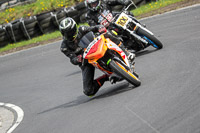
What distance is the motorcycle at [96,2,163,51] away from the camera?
33.2 ft

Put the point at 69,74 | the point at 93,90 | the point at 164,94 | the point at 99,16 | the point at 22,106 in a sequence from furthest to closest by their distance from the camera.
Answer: the point at 69,74 → the point at 99,16 → the point at 22,106 → the point at 93,90 → the point at 164,94

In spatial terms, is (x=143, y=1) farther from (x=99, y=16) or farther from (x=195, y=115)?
(x=195, y=115)

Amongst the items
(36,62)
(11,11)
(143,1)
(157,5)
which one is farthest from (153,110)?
(11,11)

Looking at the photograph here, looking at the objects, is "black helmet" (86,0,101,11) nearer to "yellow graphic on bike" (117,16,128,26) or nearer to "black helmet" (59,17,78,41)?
"yellow graphic on bike" (117,16,128,26)

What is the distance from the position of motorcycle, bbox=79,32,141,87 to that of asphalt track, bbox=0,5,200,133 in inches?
15.8

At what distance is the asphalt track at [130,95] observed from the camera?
5.47 m

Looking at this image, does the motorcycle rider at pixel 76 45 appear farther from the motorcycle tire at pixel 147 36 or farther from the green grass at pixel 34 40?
the green grass at pixel 34 40

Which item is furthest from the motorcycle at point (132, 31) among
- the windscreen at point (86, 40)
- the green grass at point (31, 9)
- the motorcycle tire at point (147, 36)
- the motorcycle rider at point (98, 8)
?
the green grass at point (31, 9)

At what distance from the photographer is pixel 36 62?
15648mm

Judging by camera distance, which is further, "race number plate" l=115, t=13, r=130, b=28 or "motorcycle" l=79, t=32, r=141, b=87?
"race number plate" l=115, t=13, r=130, b=28

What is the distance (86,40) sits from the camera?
7715mm

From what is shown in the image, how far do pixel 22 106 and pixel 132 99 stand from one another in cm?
377

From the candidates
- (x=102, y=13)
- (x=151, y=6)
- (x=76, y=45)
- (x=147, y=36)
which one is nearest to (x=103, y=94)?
(x=76, y=45)

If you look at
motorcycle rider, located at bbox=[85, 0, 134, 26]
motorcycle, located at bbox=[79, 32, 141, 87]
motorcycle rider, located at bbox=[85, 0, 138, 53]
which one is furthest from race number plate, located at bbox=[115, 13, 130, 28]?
motorcycle, located at bbox=[79, 32, 141, 87]
